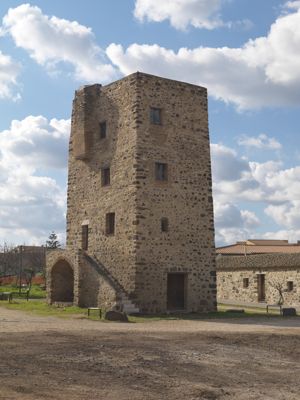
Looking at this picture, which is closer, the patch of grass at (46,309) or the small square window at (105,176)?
the patch of grass at (46,309)

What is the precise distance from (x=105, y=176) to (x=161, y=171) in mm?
3059

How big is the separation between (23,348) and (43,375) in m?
2.70

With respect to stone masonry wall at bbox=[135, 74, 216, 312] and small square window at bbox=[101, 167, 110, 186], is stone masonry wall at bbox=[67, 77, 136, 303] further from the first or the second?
stone masonry wall at bbox=[135, 74, 216, 312]

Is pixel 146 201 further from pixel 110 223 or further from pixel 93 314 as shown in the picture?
pixel 93 314

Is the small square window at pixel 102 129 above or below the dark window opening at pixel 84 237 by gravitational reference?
above

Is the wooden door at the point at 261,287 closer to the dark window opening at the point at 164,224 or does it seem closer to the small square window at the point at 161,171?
the dark window opening at the point at 164,224

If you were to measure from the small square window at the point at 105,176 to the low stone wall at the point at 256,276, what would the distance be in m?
13.7

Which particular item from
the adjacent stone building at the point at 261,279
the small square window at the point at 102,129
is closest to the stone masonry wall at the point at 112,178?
the small square window at the point at 102,129

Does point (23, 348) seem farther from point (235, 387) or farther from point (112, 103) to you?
point (112, 103)

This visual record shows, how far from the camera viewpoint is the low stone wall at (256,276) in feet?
112

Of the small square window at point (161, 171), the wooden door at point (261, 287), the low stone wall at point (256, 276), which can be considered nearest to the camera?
the small square window at point (161, 171)

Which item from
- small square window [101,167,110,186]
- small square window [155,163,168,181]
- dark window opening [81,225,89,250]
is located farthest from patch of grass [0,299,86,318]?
small square window [155,163,168,181]

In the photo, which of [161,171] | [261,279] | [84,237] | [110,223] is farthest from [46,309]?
[261,279]

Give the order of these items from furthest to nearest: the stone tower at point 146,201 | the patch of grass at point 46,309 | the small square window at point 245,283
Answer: the small square window at point 245,283 < the stone tower at point 146,201 < the patch of grass at point 46,309
